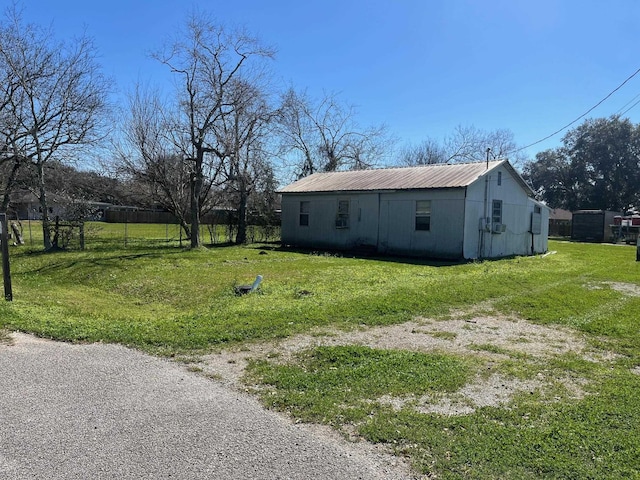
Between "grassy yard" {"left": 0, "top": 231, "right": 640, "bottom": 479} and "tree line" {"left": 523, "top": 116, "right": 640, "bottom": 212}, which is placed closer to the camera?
"grassy yard" {"left": 0, "top": 231, "right": 640, "bottom": 479}

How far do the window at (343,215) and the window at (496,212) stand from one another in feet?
18.6

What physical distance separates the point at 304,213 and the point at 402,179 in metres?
4.91

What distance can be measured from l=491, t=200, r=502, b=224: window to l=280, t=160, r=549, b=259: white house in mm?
37

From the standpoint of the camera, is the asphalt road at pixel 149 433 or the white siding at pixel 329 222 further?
the white siding at pixel 329 222

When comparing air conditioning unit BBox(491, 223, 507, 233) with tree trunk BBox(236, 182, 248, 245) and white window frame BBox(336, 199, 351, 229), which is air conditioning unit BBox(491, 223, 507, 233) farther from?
tree trunk BBox(236, 182, 248, 245)

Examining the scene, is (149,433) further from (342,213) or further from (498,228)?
(342,213)

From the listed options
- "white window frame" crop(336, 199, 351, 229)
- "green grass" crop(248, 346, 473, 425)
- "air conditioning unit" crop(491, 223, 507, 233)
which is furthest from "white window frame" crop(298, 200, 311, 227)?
"green grass" crop(248, 346, 473, 425)

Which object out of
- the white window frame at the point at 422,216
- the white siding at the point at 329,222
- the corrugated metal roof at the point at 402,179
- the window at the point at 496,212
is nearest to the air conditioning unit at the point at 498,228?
the window at the point at 496,212

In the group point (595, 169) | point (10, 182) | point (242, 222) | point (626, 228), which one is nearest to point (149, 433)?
point (10, 182)

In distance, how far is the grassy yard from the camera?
3127 millimetres

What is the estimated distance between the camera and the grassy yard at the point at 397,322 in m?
3.13

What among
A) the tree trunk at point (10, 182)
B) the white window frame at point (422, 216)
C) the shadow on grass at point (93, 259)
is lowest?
the shadow on grass at point (93, 259)

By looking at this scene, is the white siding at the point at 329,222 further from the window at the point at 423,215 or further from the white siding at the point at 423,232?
the window at the point at 423,215

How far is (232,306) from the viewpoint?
7.70m
